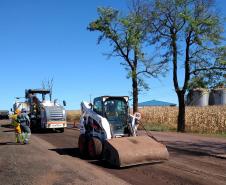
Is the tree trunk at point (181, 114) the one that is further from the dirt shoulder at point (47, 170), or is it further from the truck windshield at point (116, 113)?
the dirt shoulder at point (47, 170)

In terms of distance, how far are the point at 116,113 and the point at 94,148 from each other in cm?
176

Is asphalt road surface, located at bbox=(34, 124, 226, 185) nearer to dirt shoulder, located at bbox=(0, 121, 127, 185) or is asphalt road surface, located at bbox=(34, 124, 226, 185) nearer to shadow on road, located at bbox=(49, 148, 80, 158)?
dirt shoulder, located at bbox=(0, 121, 127, 185)

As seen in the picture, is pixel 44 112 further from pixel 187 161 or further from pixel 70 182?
pixel 70 182

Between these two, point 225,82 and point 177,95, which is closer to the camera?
point 225,82

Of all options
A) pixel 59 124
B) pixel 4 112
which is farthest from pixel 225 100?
pixel 59 124

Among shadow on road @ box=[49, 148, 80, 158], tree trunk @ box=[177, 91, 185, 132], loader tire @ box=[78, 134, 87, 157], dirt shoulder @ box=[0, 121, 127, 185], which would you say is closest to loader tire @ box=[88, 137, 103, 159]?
dirt shoulder @ box=[0, 121, 127, 185]

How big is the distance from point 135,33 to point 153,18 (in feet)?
15.1

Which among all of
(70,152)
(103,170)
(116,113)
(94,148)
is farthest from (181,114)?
(103,170)

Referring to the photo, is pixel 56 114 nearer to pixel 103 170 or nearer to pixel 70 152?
pixel 70 152

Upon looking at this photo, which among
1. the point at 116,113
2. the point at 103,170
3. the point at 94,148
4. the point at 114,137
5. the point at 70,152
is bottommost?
the point at 103,170

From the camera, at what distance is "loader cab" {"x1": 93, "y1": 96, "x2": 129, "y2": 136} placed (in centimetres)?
1623

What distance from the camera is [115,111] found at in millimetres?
16500

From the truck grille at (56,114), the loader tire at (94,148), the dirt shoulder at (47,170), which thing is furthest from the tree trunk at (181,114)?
the loader tire at (94,148)

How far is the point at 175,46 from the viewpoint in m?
31.7
